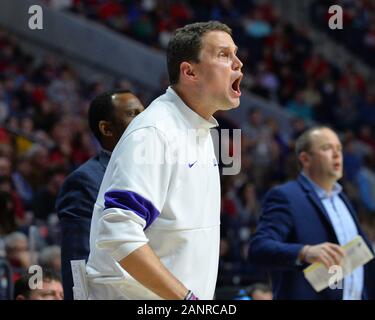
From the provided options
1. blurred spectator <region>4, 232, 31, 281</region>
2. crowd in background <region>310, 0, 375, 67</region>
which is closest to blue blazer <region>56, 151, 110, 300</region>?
blurred spectator <region>4, 232, 31, 281</region>

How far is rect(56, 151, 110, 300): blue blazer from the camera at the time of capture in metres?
3.86

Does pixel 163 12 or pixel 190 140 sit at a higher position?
pixel 163 12

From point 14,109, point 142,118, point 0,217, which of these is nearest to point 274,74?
point 14,109

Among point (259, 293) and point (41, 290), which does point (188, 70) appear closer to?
point (41, 290)

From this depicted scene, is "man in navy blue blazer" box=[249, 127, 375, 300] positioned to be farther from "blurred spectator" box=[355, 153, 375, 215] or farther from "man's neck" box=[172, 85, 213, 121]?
"blurred spectator" box=[355, 153, 375, 215]

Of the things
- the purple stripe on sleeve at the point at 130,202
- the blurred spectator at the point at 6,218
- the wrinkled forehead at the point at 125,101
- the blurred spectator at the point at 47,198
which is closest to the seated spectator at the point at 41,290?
the wrinkled forehead at the point at 125,101

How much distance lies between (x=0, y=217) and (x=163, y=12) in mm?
8464

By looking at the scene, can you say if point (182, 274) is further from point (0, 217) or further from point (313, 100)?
point (313, 100)

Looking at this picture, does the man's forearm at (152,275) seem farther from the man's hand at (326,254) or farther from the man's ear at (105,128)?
the man's hand at (326,254)

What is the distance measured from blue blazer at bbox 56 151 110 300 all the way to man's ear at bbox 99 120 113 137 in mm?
175

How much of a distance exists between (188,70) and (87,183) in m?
0.93
